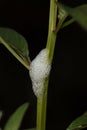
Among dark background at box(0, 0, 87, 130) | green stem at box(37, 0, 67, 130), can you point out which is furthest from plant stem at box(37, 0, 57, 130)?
dark background at box(0, 0, 87, 130)

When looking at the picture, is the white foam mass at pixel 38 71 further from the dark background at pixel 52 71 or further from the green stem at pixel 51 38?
the dark background at pixel 52 71

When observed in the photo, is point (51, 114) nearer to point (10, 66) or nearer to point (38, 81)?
point (10, 66)

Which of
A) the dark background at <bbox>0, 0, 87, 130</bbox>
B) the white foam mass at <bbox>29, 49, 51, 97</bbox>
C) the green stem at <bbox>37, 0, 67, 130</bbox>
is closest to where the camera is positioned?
the green stem at <bbox>37, 0, 67, 130</bbox>

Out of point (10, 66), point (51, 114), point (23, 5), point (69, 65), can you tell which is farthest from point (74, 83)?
point (23, 5)

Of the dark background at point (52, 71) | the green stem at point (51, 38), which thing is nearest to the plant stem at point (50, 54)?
the green stem at point (51, 38)

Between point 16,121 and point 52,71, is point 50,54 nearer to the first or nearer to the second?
point 16,121

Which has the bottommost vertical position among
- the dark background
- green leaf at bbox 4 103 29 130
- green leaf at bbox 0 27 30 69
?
the dark background

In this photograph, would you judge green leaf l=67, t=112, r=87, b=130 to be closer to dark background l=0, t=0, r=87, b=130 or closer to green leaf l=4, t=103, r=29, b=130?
green leaf l=4, t=103, r=29, b=130

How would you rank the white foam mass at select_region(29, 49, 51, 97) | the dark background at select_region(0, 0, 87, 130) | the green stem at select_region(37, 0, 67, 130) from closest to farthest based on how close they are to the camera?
the green stem at select_region(37, 0, 67, 130), the white foam mass at select_region(29, 49, 51, 97), the dark background at select_region(0, 0, 87, 130)

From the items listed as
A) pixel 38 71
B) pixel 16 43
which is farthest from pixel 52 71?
pixel 16 43
